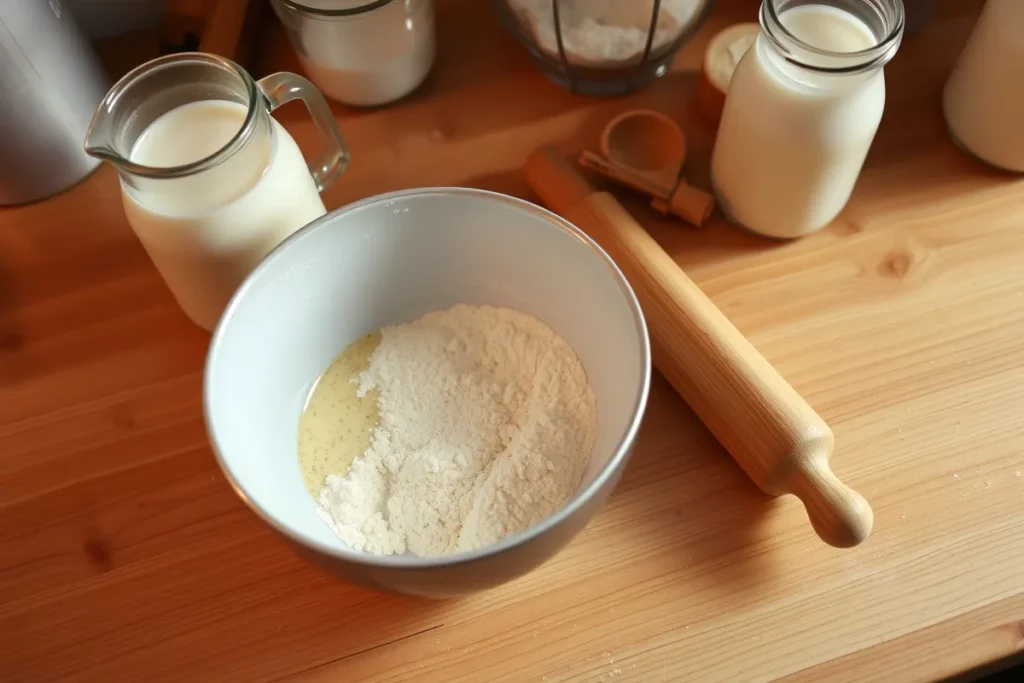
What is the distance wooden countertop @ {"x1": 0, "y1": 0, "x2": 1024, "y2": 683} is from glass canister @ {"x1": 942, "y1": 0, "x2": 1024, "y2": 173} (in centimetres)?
2

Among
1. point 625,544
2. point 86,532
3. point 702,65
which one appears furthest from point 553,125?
point 86,532

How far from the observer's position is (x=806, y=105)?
1.79ft

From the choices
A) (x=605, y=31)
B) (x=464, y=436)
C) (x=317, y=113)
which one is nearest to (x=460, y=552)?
(x=464, y=436)

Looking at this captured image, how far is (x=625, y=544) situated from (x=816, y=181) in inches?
11.3

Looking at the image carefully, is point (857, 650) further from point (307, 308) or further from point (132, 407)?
point (132, 407)

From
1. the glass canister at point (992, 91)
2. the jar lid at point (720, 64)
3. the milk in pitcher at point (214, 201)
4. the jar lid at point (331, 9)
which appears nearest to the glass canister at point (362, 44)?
the jar lid at point (331, 9)

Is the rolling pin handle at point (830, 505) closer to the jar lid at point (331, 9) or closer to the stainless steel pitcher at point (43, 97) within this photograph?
the jar lid at point (331, 9)

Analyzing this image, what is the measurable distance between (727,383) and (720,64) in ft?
1.01

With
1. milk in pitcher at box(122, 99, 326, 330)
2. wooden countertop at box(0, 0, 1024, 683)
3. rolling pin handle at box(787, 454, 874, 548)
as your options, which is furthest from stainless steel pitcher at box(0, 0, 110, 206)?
rolling pin handle at box(787, 454, 874, 548)

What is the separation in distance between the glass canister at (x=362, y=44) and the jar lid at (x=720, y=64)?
24 cm

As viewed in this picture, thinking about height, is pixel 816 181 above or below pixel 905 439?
above

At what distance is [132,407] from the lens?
598 millimetres

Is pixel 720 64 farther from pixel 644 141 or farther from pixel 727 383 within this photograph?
pixel 727 383

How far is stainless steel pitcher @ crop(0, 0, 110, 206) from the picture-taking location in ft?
1.97
